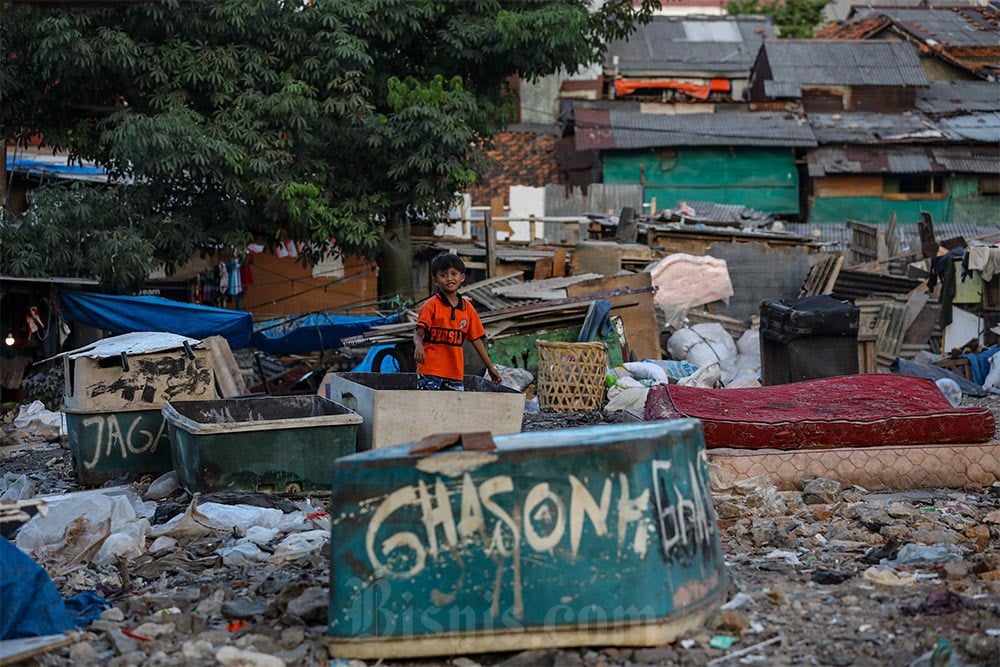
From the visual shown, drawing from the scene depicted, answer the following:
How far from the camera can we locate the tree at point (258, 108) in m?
13.6

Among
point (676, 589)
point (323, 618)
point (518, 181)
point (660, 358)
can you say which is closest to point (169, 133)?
point (660, 358)

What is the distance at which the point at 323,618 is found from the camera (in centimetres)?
473

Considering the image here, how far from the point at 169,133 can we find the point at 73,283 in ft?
7.37

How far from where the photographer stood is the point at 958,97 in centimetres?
3053

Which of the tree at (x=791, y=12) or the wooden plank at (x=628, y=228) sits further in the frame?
the tree at (x=791, y=12)

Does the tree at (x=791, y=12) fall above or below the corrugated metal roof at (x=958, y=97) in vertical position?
above

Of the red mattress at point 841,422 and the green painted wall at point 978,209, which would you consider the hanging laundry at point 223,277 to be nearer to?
the red mattress at point 841,422

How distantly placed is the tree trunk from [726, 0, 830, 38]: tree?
24723mm

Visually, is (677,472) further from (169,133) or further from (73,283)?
(73,283)

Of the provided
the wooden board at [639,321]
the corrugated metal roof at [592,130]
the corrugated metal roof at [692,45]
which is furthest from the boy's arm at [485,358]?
the corrugated metal roof at [692,45]

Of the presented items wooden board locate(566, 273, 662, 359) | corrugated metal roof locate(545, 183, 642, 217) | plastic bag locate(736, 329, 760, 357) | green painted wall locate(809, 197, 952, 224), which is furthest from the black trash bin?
green painted wall locate(809, 197, 952, 224)

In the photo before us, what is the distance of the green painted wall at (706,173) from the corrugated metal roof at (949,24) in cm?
704

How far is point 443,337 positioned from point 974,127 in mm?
24227

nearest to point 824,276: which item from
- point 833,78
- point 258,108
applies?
point 258,108
